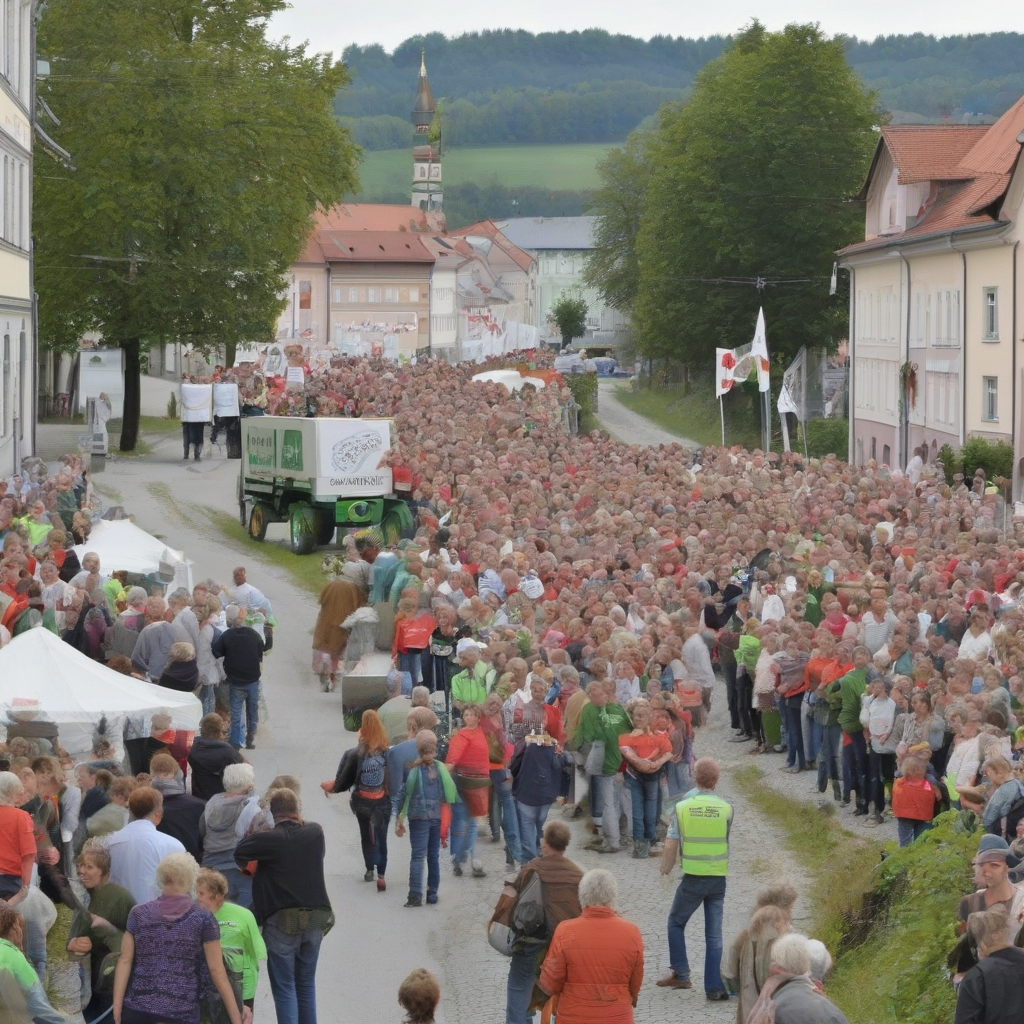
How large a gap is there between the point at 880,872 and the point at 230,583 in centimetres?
1698

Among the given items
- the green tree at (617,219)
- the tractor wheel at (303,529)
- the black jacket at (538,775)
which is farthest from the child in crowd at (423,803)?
the green tree at (617,219)

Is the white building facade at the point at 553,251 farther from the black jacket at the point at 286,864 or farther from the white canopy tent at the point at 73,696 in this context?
the black jacket at the point at 286,864

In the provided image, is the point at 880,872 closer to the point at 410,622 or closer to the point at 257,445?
the point at 410,622

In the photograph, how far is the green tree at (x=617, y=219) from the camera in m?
94.0

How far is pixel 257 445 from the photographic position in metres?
32.0

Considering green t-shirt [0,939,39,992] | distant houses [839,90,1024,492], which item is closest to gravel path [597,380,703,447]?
distant houses [839,90,1024,492]

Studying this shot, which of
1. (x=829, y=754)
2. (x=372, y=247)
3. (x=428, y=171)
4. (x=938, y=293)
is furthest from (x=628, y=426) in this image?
(x=428, y=171)

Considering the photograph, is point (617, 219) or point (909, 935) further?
point (617, 219)

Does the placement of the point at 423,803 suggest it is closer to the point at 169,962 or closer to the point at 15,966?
the point at 169,962

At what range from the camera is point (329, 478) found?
29922 millimetres

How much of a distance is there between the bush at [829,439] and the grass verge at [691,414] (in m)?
2.82

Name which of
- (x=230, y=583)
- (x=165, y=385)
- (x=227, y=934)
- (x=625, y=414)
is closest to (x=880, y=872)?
(x=227, y=934)

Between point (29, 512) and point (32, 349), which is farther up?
point (32, 349)

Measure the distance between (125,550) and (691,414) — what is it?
54155 mm
